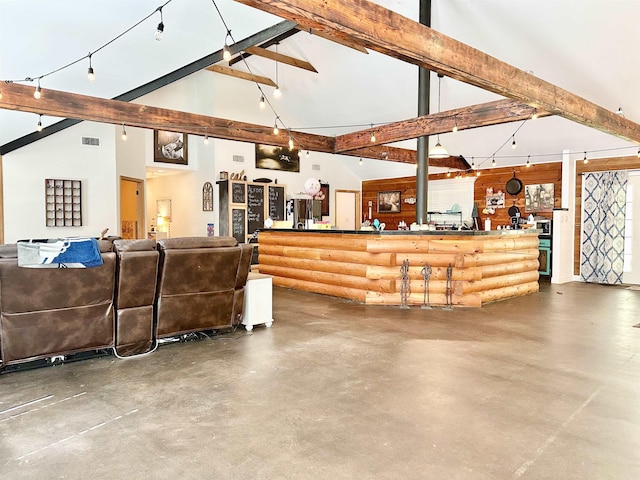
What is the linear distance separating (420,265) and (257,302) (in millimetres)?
2704

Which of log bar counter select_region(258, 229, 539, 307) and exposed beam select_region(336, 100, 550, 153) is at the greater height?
exposed beam select_region(336, 100, 550, 153)

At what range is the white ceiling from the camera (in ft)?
17.3

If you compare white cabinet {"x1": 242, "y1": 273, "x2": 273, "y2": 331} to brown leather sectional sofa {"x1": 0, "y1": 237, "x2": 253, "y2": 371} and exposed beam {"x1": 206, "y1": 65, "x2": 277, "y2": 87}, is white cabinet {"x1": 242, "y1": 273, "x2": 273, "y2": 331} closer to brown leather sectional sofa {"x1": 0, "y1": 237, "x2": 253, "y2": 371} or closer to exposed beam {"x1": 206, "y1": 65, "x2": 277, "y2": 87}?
brown leather sectional sofa {"x1": 0, "y1": 237, "x2": 253, "y2": 371}

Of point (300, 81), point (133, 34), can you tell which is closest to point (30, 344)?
point (133, 34)

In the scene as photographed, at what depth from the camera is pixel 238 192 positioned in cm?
1083

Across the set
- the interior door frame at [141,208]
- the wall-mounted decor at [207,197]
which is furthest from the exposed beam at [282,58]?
the interior door frame at [141,208]

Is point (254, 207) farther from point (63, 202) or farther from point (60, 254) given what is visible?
point (60, 254)

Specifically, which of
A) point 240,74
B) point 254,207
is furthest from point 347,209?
point 240,74

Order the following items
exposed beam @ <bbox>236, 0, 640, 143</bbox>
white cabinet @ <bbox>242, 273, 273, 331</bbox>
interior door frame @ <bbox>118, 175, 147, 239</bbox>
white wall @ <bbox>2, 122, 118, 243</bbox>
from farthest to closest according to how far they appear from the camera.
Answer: interior door frame @ <bbox>118, 175, 147, 239</bbox> < white wall @ <bbox>2, 122, 118, 243</bbox> < white cabinet @ <bbox>242, 273, 273, 331</bbox> < exposed beam @ <bbox>236, 0, 640, 143</bbox>

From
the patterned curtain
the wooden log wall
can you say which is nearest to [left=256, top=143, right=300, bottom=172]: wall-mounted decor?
the wooden log wall

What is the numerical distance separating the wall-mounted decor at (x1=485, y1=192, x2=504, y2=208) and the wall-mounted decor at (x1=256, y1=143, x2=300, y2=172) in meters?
5.34

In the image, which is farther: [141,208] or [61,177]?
[141,208]

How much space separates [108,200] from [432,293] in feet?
23.2

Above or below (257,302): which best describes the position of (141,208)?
above
